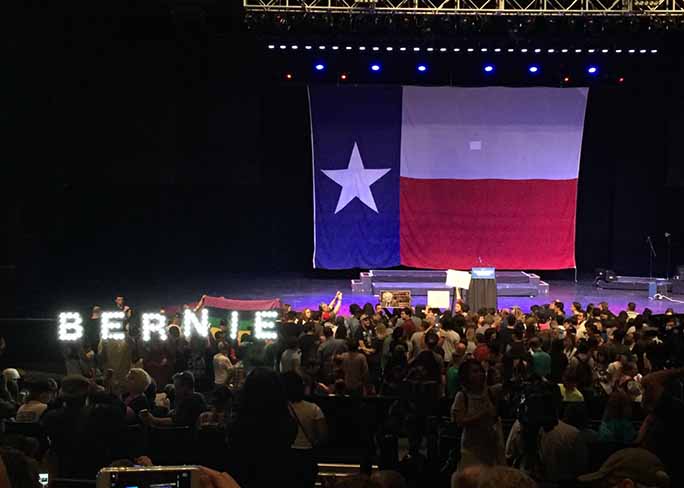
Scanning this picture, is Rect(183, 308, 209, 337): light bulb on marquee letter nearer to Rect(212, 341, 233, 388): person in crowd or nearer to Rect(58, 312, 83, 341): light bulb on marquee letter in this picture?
Rect(58, 312, 83, 341): light bulb on marquee letter

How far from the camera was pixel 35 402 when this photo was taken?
25.6 ft

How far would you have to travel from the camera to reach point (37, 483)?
14.1 feet

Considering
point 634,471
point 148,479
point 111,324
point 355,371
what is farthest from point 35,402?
point 148,479

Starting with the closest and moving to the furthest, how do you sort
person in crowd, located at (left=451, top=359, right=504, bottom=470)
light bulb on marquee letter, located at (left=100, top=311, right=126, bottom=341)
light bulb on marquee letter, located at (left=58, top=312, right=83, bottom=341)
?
person in crowd, located at (left=451, top=359, right=504, bottom=470), light bulb on marquee letter, located at (left=58, top=312, right=83, bottom=341), light bulb on marquee letter, located at (left=100, top=311, right=126, bottom=341)

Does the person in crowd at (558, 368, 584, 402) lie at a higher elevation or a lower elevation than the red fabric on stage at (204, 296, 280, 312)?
lower

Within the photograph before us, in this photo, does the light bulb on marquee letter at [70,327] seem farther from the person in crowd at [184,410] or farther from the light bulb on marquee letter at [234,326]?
the person in crowd at [184,410]

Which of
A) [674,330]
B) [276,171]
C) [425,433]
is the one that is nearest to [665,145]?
[276,171]

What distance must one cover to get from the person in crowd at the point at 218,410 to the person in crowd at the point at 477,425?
5.51 feet

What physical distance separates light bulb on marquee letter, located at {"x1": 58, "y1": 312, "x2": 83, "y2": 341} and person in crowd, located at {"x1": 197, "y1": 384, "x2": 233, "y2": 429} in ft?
15.3

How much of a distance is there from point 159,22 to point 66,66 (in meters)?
2.03

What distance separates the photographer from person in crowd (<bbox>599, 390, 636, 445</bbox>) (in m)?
7.02

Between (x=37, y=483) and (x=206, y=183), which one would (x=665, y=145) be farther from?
(x=37, y=483)

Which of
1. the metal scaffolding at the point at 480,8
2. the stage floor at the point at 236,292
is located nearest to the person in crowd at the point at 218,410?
the metal scaffolding at the point at 480,8

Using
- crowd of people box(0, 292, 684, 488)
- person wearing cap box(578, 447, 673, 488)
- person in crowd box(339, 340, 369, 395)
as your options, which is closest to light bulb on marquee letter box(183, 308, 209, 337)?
crowd of people box(0, 292, 684, 488)
